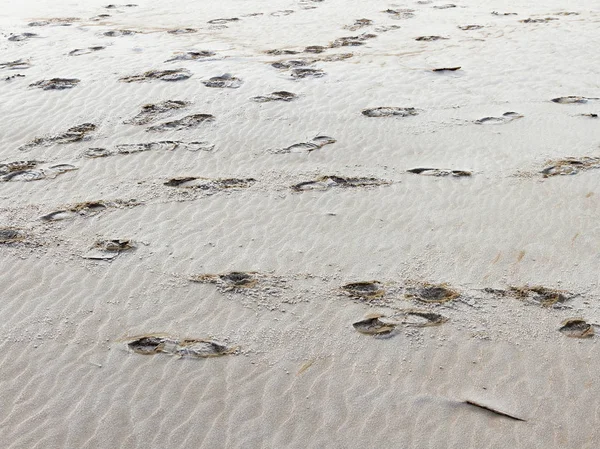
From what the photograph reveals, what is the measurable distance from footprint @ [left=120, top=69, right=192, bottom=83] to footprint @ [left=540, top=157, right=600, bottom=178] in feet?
15.5

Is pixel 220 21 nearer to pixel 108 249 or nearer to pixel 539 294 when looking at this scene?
pixel 108 249

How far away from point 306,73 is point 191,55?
1.81 metres

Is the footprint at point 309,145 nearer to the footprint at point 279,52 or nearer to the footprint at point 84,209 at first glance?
the footprint at point 84,209

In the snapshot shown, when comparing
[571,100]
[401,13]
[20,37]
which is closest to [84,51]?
[20,37]

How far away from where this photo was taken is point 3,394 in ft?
15.0

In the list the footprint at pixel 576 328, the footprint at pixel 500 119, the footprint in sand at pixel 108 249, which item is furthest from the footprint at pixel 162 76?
the footprint at pixel 576 328

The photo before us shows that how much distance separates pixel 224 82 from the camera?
948 centimetres

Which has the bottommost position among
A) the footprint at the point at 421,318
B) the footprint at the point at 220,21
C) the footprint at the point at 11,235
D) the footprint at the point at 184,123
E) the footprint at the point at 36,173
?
the footprint at the point at 421,318

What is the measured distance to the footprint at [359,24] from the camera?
12.3 metres

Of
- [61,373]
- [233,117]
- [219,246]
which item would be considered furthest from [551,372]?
[233,117]

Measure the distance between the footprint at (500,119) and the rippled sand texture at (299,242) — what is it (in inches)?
1.1

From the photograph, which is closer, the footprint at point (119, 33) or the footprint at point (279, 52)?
the footprint at point (279, 52)

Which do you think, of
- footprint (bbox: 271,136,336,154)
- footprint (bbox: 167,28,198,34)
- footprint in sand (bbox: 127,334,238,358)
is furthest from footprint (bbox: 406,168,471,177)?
footprint (bbox: 167,28,198,34)

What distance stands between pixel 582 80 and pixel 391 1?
529 centimetres
